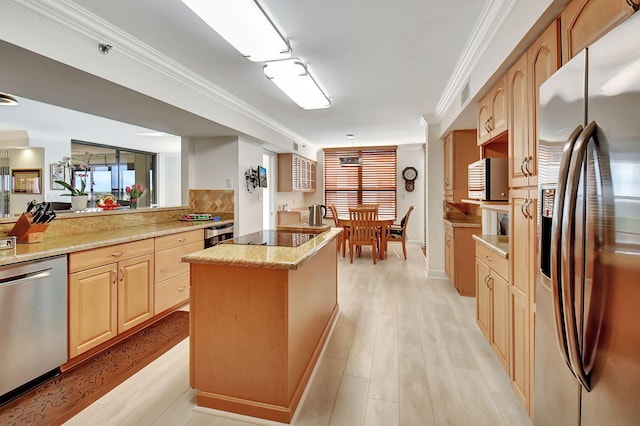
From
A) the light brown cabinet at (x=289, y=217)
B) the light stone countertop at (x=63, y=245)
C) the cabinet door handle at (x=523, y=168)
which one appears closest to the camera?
the cabinet door handle at (x=523, y=168)

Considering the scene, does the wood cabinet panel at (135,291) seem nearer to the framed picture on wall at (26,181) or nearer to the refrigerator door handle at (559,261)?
the refrigerator door handle at (559,261)

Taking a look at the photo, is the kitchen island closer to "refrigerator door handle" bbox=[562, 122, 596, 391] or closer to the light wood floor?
the light wood floor

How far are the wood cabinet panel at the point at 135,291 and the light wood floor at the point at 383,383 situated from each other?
514mm

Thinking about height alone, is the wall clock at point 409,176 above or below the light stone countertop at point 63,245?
above

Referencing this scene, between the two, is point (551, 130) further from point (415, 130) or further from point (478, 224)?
point (415, 130)

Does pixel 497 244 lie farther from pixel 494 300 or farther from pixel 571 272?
pixel 571 272

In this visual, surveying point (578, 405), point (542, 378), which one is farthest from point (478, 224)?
point (578, 405)

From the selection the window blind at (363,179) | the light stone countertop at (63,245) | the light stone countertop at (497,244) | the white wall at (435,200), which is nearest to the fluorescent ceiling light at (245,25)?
the light stone countertop at (63,245)

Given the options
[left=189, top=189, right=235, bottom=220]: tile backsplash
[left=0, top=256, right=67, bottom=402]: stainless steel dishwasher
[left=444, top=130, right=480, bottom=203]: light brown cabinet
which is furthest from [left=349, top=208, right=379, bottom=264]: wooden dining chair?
[left=0, top=256, right=67, bottom=402]: stainless steel dishwasher

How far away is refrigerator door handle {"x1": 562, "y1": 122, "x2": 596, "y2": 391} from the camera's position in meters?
0.78

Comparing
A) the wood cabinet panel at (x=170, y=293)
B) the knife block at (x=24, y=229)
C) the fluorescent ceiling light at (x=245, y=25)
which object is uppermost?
the fluorescent ceiling light at (x=245, y=25)

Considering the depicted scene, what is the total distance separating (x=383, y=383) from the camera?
6.53 ft

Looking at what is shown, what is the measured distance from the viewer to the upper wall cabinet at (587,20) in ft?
3.19

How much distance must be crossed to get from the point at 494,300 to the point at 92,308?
9.69 feet
